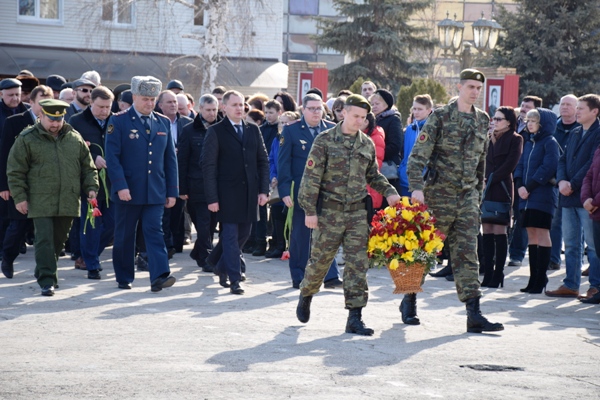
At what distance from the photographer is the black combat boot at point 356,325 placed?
30.8ft

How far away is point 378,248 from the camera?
9.43 meters

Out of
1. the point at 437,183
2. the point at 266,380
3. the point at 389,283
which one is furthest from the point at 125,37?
the point at 266,380

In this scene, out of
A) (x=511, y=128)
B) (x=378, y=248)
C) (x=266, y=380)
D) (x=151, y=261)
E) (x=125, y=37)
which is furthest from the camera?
(x=125, y=37)

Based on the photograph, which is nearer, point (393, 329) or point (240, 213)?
point (393, 329)

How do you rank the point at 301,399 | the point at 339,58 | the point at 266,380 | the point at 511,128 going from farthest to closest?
1. the point at 339,58
2. the point at 511,128
3. the point at 266,380
4. the point at 301,399

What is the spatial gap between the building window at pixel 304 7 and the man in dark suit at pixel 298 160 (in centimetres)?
5234

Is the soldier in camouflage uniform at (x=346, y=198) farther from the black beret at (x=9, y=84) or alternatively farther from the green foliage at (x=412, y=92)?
the green foliage at (x=412, y=92)

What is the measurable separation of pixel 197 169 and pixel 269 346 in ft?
18.0

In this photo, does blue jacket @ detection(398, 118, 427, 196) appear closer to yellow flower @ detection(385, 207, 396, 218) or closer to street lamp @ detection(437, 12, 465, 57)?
yellow flower @ detection(385, 207, 396, 218)

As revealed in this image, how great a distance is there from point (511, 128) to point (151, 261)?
447 centimetres

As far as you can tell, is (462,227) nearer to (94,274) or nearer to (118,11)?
(94,274)

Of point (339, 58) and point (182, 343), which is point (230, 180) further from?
point (339, 58)

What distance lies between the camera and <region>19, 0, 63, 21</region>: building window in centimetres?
3462

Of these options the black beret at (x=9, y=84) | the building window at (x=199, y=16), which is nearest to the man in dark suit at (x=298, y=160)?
the black beret at (x=9, y=84)
